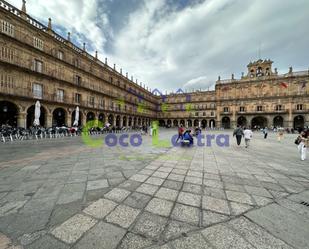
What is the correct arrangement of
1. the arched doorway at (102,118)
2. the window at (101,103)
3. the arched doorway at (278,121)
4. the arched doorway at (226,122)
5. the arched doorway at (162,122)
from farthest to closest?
the arched doorway at (162,122)
the arched doorway at (226,122)
the arched doorway at (278,121)
the arched doorway at (102,118)
the window at (101,103)

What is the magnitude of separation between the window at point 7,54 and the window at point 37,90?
9.32ft

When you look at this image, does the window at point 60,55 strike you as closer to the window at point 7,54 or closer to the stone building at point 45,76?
the stone building at point 45,76

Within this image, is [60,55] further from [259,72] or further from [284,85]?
[259,72]

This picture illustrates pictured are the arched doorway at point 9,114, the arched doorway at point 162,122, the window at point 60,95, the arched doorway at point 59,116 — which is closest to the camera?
the arched doorway at point 9,114

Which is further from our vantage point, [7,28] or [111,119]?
[111,119]

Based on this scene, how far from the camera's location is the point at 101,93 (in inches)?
984

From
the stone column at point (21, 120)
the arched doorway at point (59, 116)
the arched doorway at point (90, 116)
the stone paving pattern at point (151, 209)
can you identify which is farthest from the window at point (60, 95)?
the stone paving pattern at point (151, 209)

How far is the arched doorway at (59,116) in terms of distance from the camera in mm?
19019

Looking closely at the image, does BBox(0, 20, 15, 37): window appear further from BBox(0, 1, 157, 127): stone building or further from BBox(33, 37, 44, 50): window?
BBox(33, 37, 44, 50): window

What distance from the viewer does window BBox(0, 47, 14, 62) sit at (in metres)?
12.9

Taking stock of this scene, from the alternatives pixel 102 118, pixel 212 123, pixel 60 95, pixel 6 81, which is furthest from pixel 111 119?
pixel 212 123

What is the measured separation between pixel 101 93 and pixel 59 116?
7.79 m

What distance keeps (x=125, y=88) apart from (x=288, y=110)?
3861 cm

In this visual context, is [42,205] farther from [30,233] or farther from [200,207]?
[200,207]
